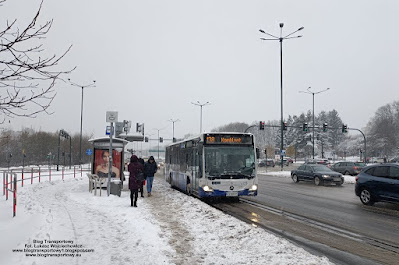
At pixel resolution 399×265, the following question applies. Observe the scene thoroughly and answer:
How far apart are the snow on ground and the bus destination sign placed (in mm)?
3440

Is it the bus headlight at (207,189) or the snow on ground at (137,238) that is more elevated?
the bus headlight at (207,189)

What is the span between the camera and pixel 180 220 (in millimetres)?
9898

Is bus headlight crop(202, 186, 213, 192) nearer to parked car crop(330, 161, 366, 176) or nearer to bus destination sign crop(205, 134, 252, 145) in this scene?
bus destination sign crop(205, 134, 252, 145)

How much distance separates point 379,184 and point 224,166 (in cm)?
587

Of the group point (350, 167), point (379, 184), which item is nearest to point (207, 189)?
point (379, 184)

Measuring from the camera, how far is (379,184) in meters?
13.4

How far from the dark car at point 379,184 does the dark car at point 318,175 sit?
401 inches

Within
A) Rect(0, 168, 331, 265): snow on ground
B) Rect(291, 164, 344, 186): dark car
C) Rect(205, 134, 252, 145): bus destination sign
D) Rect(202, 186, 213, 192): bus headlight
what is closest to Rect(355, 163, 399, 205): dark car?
Rect(205, 134, 252, 145): bus destination sign

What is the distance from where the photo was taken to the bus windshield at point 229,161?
1386 centimetres

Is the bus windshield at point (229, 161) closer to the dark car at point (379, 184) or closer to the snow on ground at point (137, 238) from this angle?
the snow on ground at point (137, 238)

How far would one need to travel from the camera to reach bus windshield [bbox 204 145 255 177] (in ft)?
45.5

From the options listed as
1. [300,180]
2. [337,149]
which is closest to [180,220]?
[300,180]

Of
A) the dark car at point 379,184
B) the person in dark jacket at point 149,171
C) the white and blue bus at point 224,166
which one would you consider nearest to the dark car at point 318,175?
the dark car at point 379,184

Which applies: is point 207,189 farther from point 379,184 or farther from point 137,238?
point 379,184
